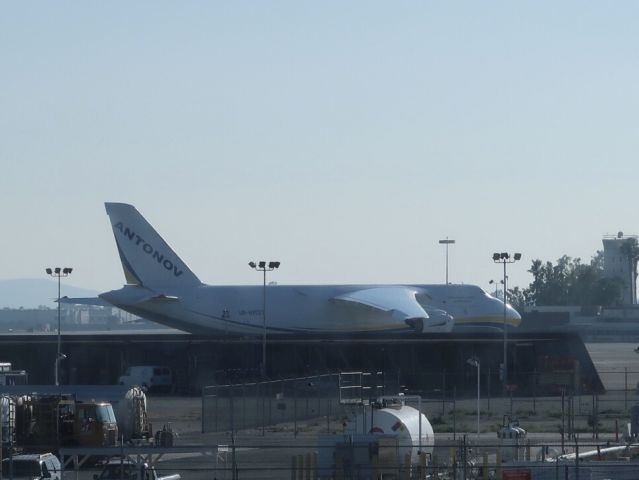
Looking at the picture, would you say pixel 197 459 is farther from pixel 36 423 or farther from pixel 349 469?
pixel 349 469

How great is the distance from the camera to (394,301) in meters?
74.4

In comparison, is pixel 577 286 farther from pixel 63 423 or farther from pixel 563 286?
pixel 63 423

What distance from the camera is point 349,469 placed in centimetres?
2384

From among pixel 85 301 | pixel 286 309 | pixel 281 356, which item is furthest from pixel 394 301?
pixel 85 301

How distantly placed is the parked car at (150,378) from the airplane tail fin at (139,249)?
14587 mm

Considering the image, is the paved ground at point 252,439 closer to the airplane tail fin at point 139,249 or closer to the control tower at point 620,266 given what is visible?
the airplane tail fin at point 139,249

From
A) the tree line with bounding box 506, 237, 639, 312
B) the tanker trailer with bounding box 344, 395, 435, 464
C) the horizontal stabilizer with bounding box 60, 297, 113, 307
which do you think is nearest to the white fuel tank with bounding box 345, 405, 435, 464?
the tanker trailer with bounding box 344, 395, 435, 464

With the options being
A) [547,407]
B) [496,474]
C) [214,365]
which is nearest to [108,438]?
[496,474]

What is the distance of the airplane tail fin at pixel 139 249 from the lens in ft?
244

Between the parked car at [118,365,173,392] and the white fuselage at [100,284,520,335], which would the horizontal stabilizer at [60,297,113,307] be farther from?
the parked car at [118,365,173,392]

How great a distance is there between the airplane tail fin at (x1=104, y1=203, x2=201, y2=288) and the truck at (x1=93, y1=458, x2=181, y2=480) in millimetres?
49848

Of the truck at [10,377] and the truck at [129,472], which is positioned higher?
the truck at [10,377]

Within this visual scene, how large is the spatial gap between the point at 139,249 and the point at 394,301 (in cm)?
1556

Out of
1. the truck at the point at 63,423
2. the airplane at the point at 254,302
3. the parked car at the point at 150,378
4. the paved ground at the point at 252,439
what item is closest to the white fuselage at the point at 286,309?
the airplane at the point at 254,302
